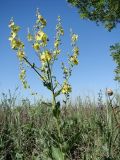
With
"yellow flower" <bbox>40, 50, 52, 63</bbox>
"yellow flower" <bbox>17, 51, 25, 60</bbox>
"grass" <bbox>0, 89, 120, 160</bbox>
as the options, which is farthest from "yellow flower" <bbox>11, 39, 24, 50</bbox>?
"grass" <bbox>0, 89, 120, 160</bbox>

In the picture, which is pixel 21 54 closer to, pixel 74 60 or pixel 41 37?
pixel 41 37

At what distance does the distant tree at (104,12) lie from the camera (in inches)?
565

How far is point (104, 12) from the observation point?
49.2 feet

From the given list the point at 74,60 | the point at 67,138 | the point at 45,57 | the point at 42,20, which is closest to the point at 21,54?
the point at 45,57

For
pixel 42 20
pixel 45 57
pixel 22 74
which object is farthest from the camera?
pixel 22 74

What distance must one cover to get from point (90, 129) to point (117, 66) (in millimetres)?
9202

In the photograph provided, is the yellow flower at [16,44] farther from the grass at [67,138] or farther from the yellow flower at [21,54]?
the grass at [67,138]

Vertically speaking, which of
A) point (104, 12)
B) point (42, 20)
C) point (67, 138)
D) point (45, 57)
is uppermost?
point (104, 12)

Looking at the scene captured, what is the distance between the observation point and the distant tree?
14359mm

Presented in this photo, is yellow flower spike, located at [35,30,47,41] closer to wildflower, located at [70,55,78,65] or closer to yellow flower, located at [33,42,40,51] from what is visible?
yellow flower, located at [33,42,40,51]

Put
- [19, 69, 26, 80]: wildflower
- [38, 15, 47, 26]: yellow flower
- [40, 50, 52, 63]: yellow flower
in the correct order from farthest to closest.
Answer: [19, 69, 26, 80]: wildflower, [38, 15, 47, 26]: yellow flower, [40, 50, 52, 63]: yellow flower

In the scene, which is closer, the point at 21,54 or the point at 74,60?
the point at 21,54

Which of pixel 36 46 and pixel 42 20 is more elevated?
pixel 42 20

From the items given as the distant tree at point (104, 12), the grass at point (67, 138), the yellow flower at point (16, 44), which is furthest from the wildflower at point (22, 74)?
the distant tree at point (104, 12)
